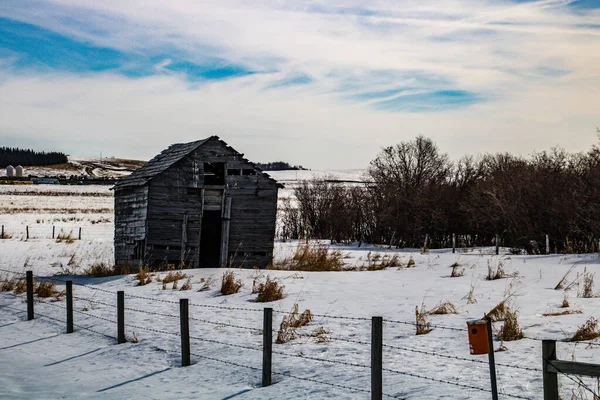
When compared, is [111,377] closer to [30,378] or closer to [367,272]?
[30,378]

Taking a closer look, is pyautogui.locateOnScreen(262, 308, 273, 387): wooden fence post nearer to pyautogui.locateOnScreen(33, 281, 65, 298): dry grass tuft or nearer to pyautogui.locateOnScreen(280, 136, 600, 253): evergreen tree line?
pyautogui.locateOnScreen(33, 281, 65, 298): dry grass tuft

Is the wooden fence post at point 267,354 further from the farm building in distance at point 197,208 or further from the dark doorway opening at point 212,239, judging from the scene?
the dark doorway opening at point 212,239

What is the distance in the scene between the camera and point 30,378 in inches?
372

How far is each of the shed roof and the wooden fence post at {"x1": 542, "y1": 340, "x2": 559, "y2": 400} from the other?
57.4 ft

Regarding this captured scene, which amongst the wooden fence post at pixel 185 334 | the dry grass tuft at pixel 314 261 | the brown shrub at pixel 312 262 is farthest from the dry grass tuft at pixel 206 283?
the wooden fence post at pixel 185 334

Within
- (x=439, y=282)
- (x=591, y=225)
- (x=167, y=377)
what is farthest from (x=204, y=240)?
(x=167, y=377)

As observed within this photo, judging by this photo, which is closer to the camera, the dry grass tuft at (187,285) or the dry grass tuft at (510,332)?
the dry grass tuft at (510,332)

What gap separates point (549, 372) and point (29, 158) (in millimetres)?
181983

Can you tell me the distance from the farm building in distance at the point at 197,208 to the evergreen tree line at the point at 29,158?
157m

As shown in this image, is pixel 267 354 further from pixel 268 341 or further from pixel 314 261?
pixel 314 261

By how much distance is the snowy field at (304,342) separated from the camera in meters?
8.21

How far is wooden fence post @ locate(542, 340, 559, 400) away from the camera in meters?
5.11

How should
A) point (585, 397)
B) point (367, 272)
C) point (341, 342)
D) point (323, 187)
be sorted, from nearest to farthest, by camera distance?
1. point (585, 397)
2. point (341, 342)
3. point (367, 272)
4. point (323, 187)

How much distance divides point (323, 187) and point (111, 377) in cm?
3593
